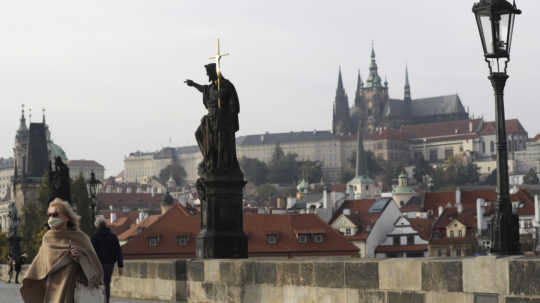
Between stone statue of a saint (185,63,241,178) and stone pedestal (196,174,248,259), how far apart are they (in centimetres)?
17

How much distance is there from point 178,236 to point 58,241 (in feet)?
201

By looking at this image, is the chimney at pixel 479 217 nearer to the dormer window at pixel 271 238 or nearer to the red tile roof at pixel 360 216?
the red tile roof at pixel 360 216

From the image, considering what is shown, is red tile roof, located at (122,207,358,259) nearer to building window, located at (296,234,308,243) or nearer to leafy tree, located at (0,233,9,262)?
building window, located at (296,234,308,243)

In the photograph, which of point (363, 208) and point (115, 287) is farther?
point (363, 208)

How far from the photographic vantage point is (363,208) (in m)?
110

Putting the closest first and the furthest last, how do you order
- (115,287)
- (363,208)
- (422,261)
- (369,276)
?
(422,261) → (369,276) → (115,287) → (363,208)

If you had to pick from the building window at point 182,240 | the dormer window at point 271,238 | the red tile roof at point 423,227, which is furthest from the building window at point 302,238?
the red tile roof at point 423,227

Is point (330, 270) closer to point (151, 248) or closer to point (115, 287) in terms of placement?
point (115, 287)

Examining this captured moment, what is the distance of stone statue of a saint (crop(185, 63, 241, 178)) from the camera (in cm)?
1633

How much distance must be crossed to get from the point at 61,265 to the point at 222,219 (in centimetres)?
778

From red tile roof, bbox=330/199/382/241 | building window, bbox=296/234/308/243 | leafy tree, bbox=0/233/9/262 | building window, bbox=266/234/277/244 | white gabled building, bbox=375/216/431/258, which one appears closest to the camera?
building window, bbox=266/234/277/244

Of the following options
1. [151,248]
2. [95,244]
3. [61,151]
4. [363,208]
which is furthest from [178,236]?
[61,151]

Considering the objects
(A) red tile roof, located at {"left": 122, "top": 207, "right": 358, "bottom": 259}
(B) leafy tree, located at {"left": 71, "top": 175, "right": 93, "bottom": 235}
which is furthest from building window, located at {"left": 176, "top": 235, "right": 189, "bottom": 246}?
(B) leafy tree, located at {"left": 71, "top": 175, "right": 93, "bottom": 235}

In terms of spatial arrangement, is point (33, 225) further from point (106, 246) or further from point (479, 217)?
point (106, 246)
